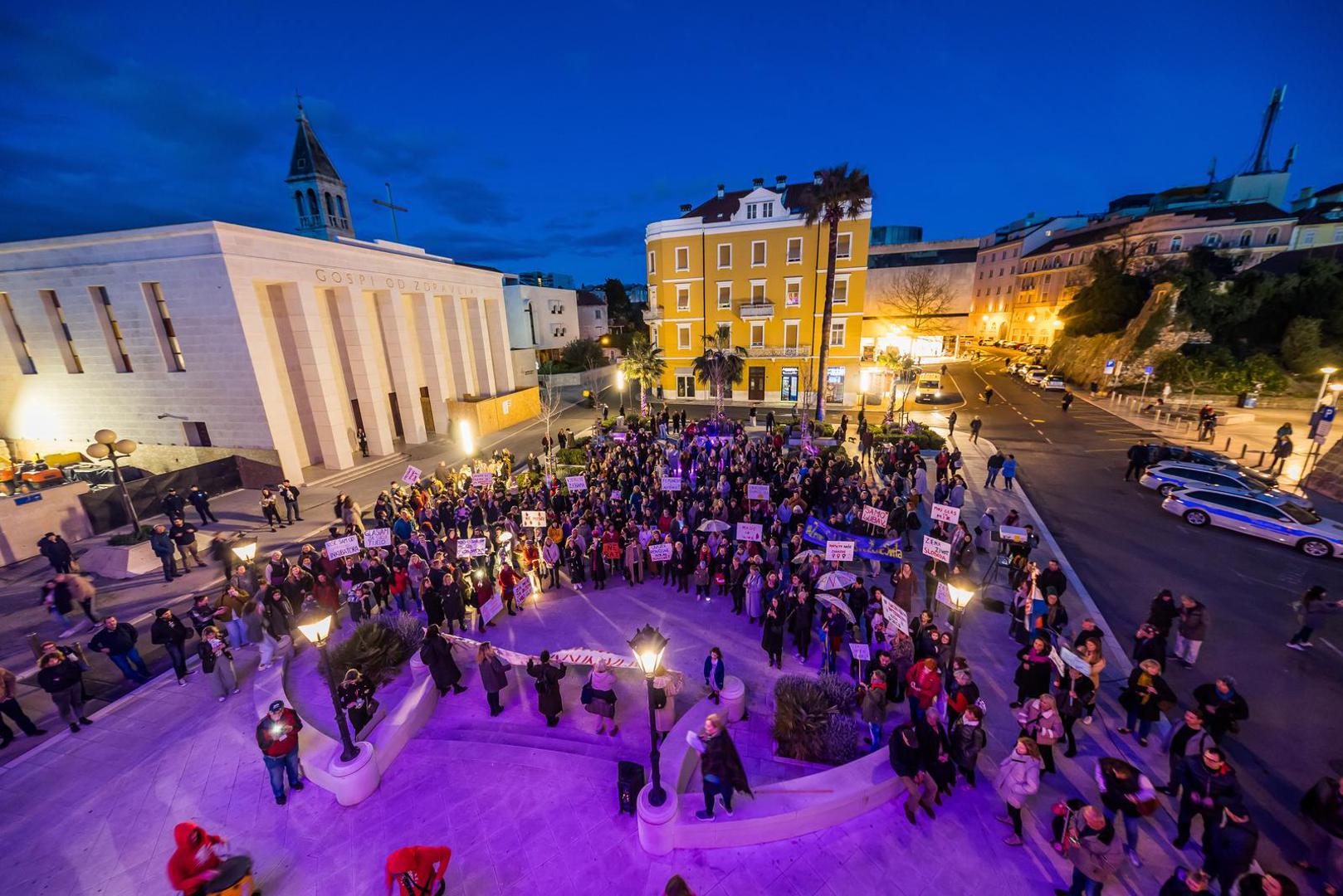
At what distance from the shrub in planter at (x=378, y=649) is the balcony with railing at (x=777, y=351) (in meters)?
34.3

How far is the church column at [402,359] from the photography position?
2877cm

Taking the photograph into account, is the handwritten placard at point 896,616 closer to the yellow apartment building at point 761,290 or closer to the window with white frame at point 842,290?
the yellow apartment building at point 761,290

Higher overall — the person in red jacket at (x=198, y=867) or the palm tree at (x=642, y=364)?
the palm tree at (x=642, y=364)

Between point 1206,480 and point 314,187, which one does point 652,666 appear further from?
point 314,187

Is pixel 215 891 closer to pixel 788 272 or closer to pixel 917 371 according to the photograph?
pixel 917 371

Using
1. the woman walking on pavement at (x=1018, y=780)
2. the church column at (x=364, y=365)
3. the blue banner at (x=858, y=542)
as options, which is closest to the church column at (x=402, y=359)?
the church column at (x=364, y=365)

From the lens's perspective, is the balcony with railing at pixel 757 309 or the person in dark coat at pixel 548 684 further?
the balcony with railing at pixel 757 309

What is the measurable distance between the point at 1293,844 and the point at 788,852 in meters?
6.77

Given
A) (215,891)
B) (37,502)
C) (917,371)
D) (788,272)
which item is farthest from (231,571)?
(788,272)

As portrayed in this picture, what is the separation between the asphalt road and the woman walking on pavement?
3.47 m

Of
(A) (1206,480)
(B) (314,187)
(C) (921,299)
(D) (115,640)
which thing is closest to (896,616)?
(D) (115,640)

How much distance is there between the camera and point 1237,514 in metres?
15.8

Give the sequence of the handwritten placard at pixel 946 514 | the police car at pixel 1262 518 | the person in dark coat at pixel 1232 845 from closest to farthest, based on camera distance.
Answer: the person in dark coat at pixel 1232 845 < the handwritten placard at pixel 946 514 < the police car at pixel 1262 518

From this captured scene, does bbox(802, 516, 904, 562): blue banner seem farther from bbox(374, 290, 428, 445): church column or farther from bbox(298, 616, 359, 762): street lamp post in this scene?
bbox(374, 290, 428, 445): church column
